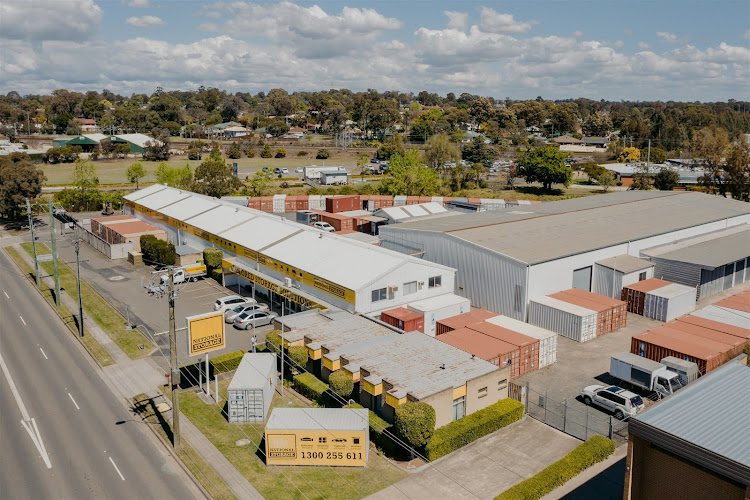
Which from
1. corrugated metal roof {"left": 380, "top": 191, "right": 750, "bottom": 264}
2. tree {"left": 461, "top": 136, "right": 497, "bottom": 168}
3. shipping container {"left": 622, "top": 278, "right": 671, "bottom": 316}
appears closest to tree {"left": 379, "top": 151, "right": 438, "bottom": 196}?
corrugated metal roof {"left": 380, "top": 191, "right": 750, "bottom": 264}

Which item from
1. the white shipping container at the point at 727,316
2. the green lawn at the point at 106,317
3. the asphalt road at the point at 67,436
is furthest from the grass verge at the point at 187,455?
the white shipping container at the point at 727,316

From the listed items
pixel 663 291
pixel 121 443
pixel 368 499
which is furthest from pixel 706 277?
pixel 121 443

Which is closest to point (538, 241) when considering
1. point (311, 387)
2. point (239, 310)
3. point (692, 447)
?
point (239, 310)

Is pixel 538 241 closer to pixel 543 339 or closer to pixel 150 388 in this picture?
pixel 543 339

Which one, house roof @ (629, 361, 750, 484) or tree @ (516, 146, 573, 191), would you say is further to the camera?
tree @ (516, 146, 573, 191)

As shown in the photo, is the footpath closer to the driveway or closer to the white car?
the driveway

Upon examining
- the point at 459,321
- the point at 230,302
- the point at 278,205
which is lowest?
the point at 230,302
